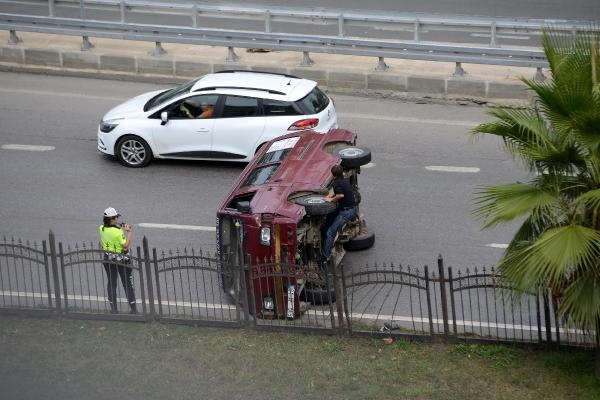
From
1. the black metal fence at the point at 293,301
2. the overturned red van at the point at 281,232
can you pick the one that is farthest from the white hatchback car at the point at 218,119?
the black metal fence at the point at 293,301

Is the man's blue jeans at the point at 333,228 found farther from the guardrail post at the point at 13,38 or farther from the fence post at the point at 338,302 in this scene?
the guardrail post at the point at 13,38

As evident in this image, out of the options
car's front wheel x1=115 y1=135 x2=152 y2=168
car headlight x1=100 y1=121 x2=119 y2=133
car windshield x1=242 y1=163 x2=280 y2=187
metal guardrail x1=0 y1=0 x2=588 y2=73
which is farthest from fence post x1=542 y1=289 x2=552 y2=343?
car headlight x1=100 y1=121 x2=119 y2=133

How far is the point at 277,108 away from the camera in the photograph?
18.7 meters

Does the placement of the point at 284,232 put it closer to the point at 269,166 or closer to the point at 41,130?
the point at 269,166

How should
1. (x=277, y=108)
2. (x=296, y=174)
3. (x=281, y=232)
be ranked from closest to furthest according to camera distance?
1. (x=281, y=232)
2. (x=296, y=174)
3. (x=277, y=108)

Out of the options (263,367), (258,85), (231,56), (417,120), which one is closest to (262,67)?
(231,56)

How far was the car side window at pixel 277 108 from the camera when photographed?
18.6m

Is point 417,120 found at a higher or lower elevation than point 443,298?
higher

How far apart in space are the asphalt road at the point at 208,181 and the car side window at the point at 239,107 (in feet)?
3.28

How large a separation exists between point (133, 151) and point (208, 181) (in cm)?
151

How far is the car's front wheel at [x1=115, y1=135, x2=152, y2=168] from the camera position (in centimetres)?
1928

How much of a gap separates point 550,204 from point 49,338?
20.3 feet

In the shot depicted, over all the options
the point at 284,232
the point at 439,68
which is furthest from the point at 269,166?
the point at 439,68

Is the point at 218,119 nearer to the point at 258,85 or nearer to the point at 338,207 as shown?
the point at 258,85
